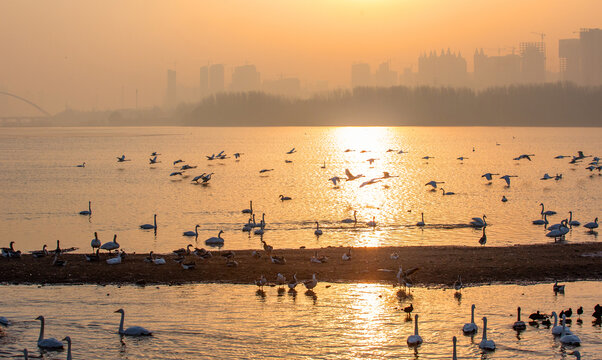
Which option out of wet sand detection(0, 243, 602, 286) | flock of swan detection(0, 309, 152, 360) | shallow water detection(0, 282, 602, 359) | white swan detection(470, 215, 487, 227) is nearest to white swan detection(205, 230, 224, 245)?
wet sand detection(0, 243, 602, 286)

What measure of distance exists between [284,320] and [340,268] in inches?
176

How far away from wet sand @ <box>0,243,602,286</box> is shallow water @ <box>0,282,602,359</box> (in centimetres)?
67

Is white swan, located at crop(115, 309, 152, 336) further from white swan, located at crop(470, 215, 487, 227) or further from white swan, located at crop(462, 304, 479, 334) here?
white swan, located at crop(470, 215, 487, 227)

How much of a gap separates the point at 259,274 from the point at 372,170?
51.9 m

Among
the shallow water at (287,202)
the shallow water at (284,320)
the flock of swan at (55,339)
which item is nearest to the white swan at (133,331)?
the flock of swan at (55,339)

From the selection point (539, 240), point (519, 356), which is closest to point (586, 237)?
point (539, 240)

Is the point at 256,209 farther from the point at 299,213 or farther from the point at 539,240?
the point at 539,240

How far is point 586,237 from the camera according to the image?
26969mm

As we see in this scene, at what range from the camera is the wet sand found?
63.4 feet

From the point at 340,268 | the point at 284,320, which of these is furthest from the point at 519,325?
the point at 340,268

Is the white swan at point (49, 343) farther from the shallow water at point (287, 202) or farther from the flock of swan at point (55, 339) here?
the shallow water at point (287, 202)

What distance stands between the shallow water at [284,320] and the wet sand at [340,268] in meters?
0.67

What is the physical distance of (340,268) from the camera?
66.5 ft

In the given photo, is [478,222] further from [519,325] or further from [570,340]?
[570,340]
